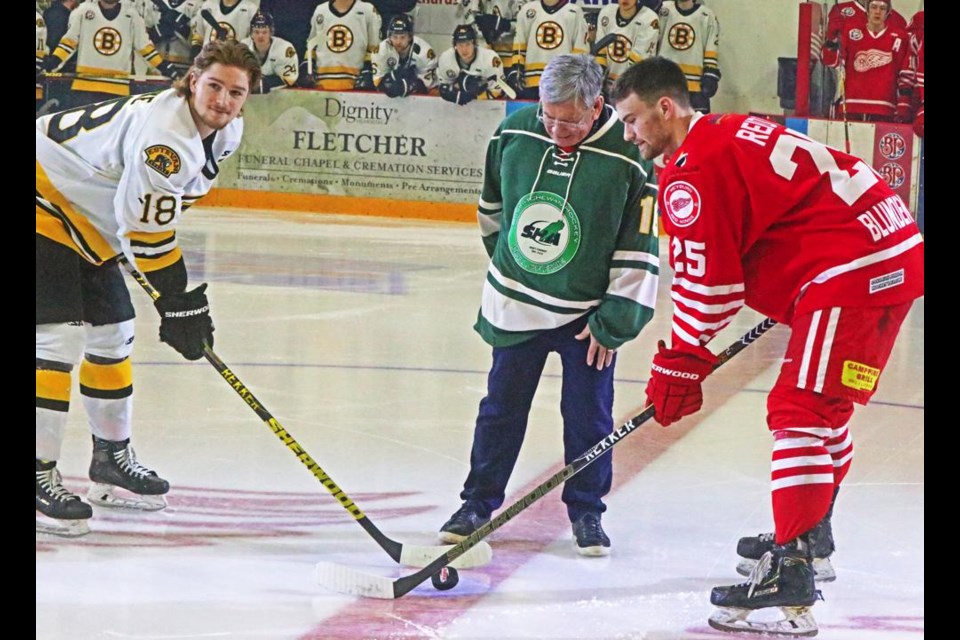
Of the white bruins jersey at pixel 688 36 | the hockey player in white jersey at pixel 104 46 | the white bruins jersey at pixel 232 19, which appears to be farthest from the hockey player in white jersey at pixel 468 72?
the hockey player in white jersey at pixel 104 46

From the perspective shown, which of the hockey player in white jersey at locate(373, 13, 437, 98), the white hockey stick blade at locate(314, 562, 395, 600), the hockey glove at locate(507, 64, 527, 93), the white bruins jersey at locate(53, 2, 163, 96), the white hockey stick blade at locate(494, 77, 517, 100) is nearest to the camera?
the white hockey stick blade at locate(314, 562, 395, 600)

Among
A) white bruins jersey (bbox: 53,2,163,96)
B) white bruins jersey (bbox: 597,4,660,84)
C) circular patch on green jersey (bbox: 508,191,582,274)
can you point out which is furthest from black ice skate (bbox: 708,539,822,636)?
white bruins jersey (bbox: 53,2,163,96)

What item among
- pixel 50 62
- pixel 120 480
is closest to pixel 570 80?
pixel 120 480

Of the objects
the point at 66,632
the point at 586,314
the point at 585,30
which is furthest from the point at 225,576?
the point at 585,30

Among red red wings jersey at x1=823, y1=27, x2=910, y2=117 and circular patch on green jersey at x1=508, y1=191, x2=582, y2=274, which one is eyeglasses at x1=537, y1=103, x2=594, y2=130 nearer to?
circular patch on green jersey at x1=508, y1=191, x2=582, y2=274

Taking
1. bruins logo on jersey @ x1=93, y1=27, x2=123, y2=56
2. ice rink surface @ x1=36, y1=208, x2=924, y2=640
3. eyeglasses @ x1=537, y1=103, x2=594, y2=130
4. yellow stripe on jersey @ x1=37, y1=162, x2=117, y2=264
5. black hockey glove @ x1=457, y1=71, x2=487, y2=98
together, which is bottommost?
ice rink surface @ x1=36, y1=208, x2=924, y2=640

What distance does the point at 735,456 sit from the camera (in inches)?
148

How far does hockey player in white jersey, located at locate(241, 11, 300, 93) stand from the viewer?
9859 millimetres

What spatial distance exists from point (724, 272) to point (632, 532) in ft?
2.91

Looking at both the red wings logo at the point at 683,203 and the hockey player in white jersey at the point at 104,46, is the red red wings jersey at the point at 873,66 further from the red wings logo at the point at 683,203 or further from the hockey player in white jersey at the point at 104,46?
the red wings logo at the point at 683,203

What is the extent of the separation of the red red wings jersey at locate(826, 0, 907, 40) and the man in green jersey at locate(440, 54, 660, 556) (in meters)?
7.25

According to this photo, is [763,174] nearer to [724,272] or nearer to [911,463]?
[724,272]

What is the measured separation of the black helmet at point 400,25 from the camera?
32.3ft

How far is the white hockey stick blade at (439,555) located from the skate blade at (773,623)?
0.50 metres
